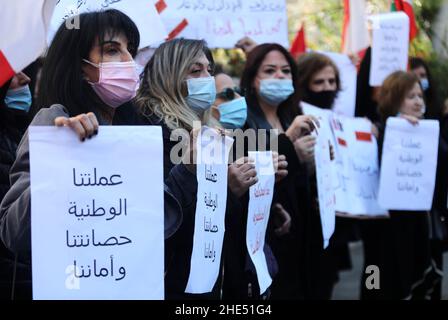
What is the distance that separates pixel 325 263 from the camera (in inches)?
238

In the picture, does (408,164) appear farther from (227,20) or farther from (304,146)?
(227,20)

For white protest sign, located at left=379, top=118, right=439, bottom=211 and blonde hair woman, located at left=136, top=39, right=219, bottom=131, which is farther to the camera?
white protest sign, located at left=379, top=118, right=439, bottom=211

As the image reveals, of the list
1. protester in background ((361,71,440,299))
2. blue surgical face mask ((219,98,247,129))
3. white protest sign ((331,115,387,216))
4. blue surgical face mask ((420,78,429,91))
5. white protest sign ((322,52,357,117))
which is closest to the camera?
blue surgical face mask ((219,98,247,129))

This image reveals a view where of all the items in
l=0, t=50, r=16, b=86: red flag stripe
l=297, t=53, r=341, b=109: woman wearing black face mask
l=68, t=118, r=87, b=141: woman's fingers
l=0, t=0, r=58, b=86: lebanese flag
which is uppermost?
l=0, t=0, r=58, b=86: lebanese flag

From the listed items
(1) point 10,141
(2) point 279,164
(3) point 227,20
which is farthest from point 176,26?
(1) point 10,141

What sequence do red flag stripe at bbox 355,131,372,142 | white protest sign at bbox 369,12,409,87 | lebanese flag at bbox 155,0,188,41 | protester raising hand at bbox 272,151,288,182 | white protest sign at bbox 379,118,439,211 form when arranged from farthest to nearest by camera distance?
white protest sign at bbox 369,12,409,87 < red flag stripe at bbox 355,131,372,142 < white protest sign at bbox 379,118,439,211 < lebanese flag at bbox 155,0,188,41 < protester raising hand at bbox 272,151,288,182

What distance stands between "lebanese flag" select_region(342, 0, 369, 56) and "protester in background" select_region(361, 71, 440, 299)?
2.53ft

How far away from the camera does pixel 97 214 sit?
3127mm

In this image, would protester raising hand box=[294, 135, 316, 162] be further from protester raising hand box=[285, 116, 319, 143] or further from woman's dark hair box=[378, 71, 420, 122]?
woman's dark hair box=[378, 71, 420, 122]

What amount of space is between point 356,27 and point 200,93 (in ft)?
12.1

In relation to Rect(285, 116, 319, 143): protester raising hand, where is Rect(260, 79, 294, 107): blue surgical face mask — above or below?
above

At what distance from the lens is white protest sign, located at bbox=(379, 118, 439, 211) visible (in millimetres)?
6426

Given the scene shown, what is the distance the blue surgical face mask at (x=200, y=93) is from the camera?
4.15 m

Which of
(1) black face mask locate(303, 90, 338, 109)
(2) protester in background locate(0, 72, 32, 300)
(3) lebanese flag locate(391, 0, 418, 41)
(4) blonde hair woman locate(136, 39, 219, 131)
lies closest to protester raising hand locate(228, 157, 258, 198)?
(4) blonde hair woman locate(136, 39, 219, 131)
